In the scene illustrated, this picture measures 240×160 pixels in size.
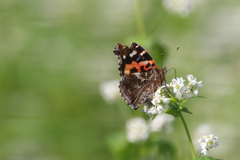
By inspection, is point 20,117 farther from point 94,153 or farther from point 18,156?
point 94,153

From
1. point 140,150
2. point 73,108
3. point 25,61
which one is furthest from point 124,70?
point 25,61

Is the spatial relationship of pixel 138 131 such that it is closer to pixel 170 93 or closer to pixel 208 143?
pixel 170 93

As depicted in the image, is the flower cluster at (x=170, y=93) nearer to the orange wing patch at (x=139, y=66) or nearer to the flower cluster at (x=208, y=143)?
the flower cluster at (x=208, y=143)

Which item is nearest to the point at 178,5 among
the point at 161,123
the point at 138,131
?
the point at 161,123

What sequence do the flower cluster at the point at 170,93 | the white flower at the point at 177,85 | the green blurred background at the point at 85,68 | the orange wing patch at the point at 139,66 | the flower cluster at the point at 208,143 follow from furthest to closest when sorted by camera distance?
1. the green blurred background at the point at 85,68
2. the orange wing patch at the point at 139,66
3. the white flower at the point at 177,85
4. the flower cluster at the point at 170,93
5. the flower cluster at the point at 208,143

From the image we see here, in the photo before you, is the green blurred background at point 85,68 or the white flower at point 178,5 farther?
the green blurred background at point 85,68

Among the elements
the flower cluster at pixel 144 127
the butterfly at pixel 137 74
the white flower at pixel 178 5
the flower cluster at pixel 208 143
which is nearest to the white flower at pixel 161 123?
the flower cluster at pixel 144 127
